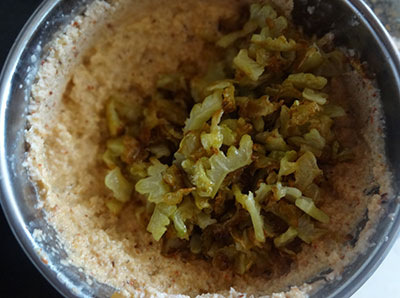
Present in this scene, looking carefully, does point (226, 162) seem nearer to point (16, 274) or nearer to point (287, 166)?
A: point (287, 166)

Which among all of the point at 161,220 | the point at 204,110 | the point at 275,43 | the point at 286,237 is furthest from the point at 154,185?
the point at 275,43

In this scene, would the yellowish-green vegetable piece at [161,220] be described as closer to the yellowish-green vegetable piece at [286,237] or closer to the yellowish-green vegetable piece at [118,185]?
the yellowish-green vegetable piece at [118,185]

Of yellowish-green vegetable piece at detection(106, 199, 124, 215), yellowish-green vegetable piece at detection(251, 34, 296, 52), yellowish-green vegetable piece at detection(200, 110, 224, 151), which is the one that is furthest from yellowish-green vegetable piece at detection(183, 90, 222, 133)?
yellowish-green vegetable piece at detection(106, 199, 124, 215)

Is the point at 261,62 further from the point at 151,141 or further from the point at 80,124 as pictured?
the point at 80,124

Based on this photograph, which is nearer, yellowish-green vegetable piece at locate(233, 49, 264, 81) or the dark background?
yellowish-green vegetable piece at locate(233, 49, 264, 81)

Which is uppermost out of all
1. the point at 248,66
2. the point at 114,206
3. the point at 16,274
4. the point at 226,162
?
the point at 248,66

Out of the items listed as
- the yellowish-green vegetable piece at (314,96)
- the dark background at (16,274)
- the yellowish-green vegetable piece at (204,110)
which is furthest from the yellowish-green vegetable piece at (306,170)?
the dark background at (16,274)

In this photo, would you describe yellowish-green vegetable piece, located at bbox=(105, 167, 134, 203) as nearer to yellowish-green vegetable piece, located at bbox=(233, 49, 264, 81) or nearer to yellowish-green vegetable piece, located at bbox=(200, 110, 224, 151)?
yellowish-green vegetable piece, located at bbox=(200, 110, 224, 151)

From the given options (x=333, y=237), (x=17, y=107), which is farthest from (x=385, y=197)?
(x=17, y=107)
